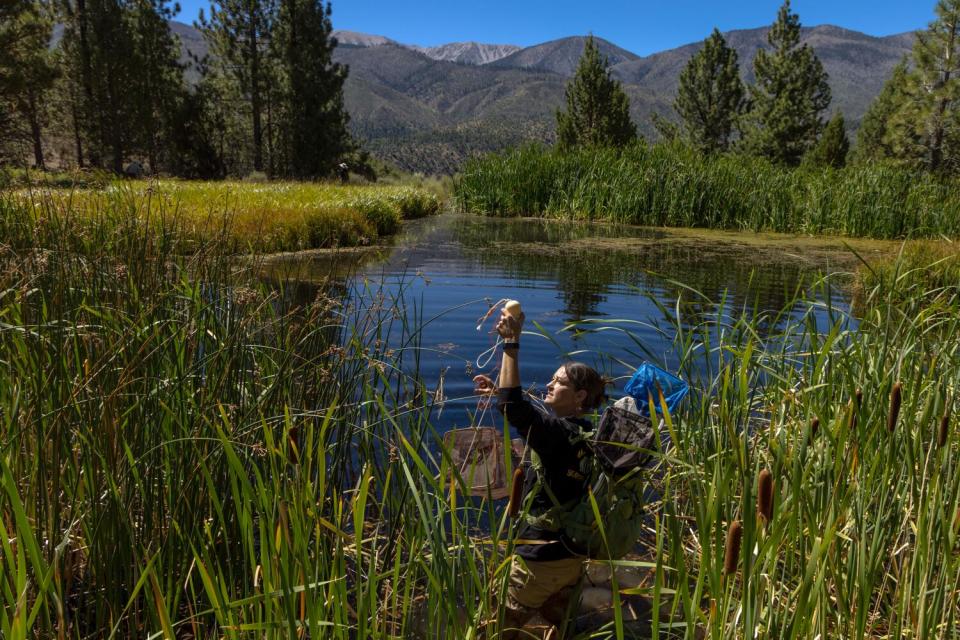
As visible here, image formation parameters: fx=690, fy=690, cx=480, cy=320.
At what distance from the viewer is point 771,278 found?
10367mm

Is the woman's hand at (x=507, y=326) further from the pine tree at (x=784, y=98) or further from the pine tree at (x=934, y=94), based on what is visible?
the pine tree at (x=784, y=98)

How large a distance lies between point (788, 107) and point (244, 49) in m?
27.6

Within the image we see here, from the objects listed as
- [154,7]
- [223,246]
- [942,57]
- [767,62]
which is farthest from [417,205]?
[767,62]

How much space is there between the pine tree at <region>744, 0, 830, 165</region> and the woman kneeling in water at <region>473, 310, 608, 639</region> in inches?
1479

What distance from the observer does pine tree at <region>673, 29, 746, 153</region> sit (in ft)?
135

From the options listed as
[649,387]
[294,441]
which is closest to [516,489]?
[294,441]

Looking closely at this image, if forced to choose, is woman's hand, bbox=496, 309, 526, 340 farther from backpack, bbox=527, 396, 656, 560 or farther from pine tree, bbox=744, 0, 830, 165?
pine tree, bbox=744, 0, 830, 165

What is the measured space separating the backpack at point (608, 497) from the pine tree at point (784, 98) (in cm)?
3771

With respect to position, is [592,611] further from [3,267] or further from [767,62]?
[767,62]

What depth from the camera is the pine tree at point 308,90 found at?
3269 cm

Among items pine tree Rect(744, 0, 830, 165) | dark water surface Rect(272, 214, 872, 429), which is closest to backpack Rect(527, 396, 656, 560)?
dark water surface Rect(272, 214, 872, 429)

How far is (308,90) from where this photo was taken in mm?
32844

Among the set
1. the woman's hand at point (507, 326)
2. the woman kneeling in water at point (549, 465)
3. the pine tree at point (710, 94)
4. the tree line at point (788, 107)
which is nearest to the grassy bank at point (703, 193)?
the tree line at point (788, 107)

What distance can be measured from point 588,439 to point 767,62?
40610 mm
